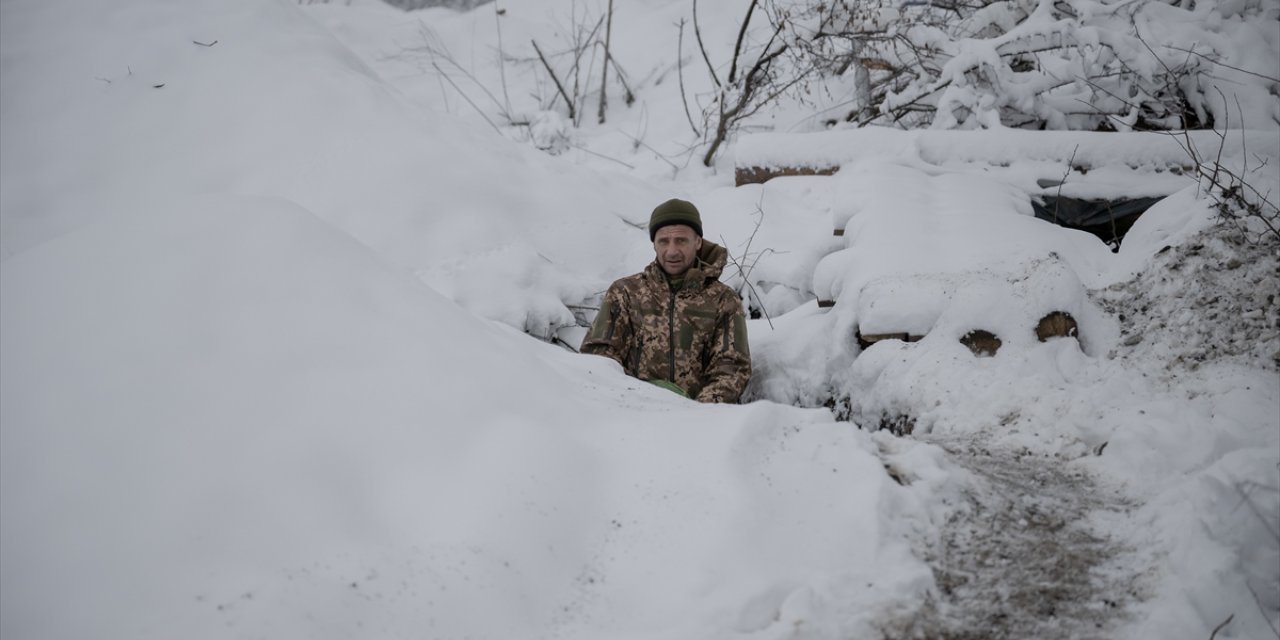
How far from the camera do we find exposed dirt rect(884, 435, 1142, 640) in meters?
1.41

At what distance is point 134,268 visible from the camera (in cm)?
179

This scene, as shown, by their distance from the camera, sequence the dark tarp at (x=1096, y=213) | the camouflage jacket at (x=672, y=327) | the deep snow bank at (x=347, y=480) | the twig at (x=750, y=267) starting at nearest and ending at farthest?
the deep snow bank at (x=347, y=480), the camouflage jacket at (x=672, y=327), the dark tarp at (x=1096, y=213), the twig at (x=750, y=267)

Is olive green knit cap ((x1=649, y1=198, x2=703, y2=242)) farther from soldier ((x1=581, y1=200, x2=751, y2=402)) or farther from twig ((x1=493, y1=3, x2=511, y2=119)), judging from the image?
twig ((x1=493, y1=3, x2=511, y2=119))

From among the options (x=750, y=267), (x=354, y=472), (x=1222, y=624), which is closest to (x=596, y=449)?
(x=354, y=472)

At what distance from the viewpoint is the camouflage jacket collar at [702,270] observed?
11.8 feet

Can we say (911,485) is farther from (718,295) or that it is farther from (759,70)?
(759,70)

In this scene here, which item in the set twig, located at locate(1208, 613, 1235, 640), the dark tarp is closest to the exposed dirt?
twig, located at locate(1208, 613, 1235, 640)

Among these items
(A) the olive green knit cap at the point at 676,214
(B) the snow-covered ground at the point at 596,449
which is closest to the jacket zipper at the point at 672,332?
(A) the olive green knit cap at the point at 676,214

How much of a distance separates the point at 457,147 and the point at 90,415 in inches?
142

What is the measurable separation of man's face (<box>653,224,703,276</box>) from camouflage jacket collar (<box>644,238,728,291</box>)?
4 cm

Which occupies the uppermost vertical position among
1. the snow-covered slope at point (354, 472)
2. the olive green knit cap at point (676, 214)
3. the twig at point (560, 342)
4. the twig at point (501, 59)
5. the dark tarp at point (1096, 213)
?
the dark tarp at point (1096, 213)

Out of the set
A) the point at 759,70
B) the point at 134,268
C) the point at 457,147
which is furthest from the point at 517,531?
the point at 759,70

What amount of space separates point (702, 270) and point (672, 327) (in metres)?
0.33

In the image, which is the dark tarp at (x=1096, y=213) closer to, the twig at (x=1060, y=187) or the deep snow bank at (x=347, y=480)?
the twig at (x=1060, y=187)
